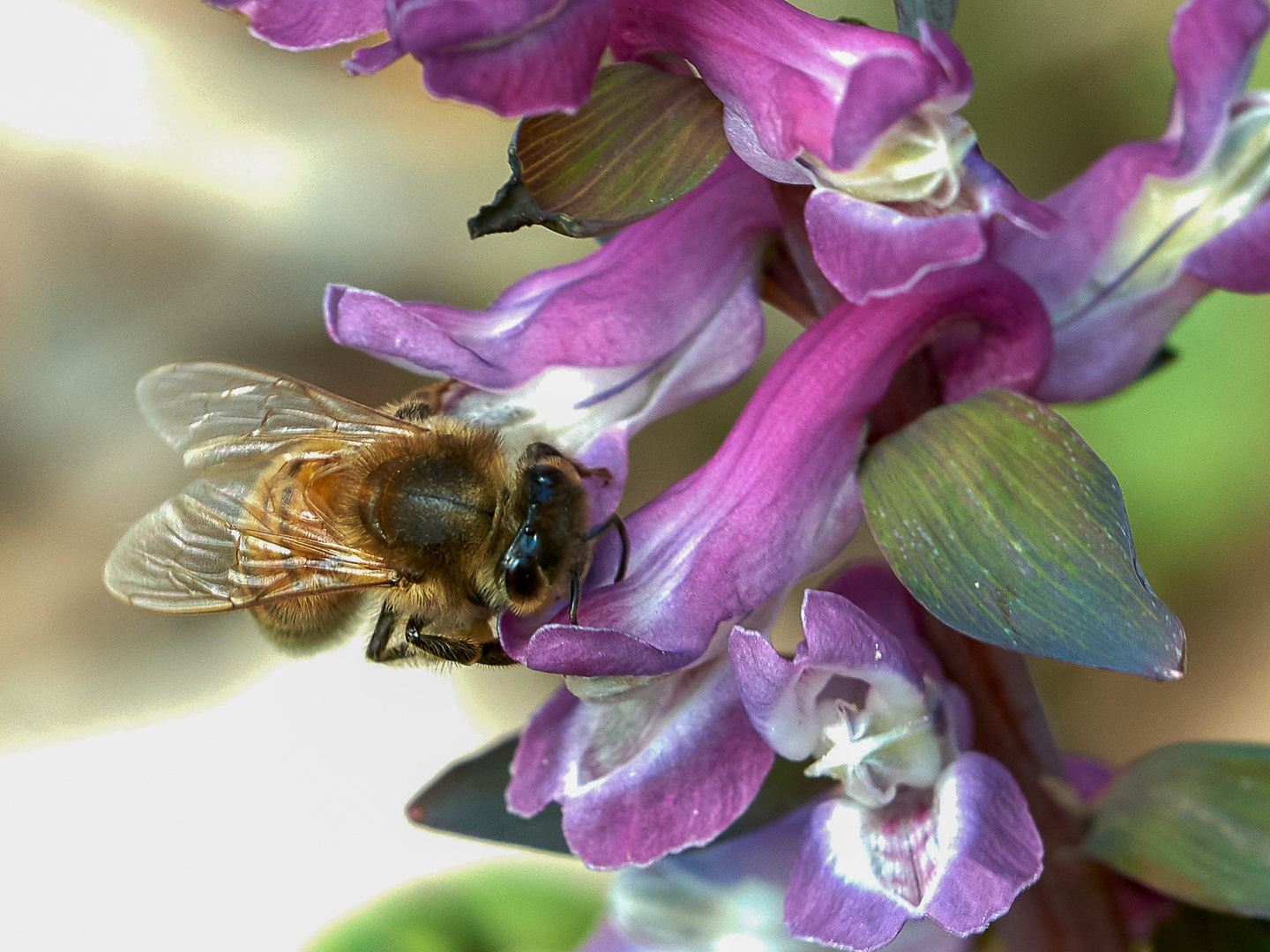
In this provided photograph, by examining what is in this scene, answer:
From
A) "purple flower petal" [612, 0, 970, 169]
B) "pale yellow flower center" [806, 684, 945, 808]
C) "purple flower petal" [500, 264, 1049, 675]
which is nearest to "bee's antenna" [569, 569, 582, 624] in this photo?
"purple flower petal" [500, 264, 1049, 675]

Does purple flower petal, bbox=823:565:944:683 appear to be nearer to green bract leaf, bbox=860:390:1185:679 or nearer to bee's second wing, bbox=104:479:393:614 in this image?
green bract leaf, bbox=860:390:1185:679

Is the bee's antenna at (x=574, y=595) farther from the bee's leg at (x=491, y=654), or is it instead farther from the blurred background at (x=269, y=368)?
the blurred background at (x=269, y=368)

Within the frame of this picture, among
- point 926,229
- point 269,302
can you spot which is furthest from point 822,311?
point 269,302

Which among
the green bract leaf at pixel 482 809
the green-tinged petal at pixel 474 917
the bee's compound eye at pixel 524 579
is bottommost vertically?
the green-tinged petal at pixel 474 917

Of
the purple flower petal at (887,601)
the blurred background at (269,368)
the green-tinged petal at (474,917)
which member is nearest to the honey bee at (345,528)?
the purple flower petal at (887,601)

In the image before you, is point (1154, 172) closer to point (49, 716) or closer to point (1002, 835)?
point (1002, 835)

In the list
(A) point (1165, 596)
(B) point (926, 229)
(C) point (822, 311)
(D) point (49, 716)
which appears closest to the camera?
(B) point (926, 229)
